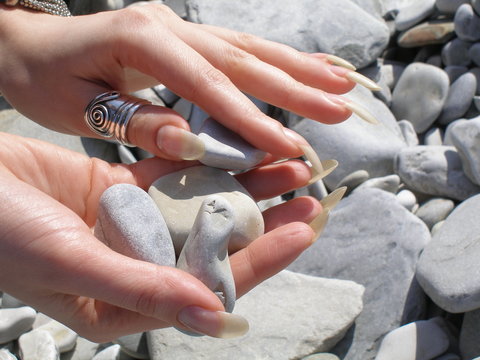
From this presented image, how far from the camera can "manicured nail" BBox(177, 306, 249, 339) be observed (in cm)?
113

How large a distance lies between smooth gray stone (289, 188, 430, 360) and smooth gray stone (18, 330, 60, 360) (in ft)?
3.28

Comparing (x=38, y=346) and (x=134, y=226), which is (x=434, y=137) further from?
(x=134, y=226)

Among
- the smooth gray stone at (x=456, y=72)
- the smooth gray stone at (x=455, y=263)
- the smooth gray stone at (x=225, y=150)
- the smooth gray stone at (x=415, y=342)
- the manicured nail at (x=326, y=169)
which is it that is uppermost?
the smooth gray stone at (x=225, y=150)

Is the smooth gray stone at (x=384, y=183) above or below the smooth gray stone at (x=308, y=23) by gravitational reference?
below

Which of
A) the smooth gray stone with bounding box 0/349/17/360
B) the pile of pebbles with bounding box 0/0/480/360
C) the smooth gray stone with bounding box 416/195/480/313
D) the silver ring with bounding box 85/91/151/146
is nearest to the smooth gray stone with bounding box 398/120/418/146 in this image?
the pile of pebbles with bounding box 0/0/480/360

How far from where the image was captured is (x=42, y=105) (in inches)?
73.4

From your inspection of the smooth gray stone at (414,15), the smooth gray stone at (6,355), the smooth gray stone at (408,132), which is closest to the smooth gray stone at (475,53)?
the smooth gray stone at (414,15)

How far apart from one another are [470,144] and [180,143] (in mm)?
1694

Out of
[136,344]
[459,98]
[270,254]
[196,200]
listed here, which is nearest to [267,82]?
[196,200]

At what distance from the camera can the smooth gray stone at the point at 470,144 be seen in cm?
262

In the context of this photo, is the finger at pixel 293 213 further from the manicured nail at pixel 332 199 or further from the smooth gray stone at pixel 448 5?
the smooth gray stone at pixel 448 5

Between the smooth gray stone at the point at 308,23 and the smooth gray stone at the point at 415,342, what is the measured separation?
175cm

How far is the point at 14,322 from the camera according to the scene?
2396 millimetres

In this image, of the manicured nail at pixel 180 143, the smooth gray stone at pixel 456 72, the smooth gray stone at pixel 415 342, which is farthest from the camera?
the smooth gray stone at pixel 456 72
